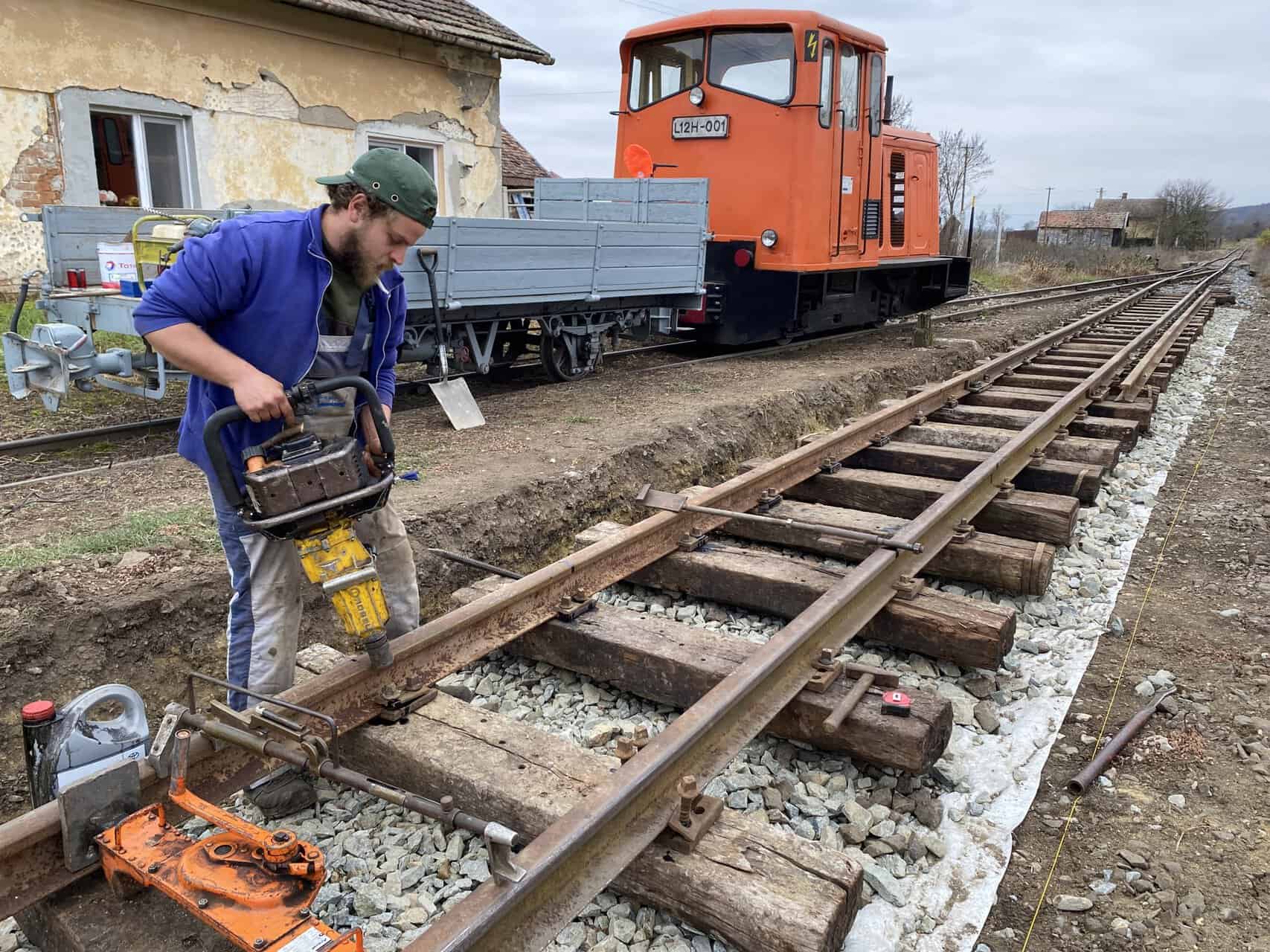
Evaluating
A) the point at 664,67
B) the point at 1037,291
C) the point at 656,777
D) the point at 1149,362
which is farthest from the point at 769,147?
the point at 1037,291

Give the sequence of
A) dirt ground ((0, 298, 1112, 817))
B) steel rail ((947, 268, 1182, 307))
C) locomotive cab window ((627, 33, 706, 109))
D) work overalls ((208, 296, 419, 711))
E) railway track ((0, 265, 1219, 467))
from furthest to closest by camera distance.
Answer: steel rail ((947, 268, 1182, 307)), locomotive cab window ((627, 33, 706, 109)), railway track ((0, 265, 1219, 467)), dirt ground ((0, 298, 1112, 817)), work overalls ((208, 296, 419, 711))

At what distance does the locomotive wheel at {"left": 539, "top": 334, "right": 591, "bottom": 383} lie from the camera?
8531 mm

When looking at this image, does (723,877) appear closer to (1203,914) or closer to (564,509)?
(1203,914)

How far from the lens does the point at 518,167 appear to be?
19.0 meters

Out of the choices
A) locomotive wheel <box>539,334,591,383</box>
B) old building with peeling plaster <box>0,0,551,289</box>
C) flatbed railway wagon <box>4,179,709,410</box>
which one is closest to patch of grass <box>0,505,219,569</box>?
flatbed railway wagon <box>4,179,709,410</box>

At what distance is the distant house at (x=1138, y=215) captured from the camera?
237 ft

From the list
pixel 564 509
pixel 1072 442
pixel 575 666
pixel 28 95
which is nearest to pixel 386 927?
pixel 575 666

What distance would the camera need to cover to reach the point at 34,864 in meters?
2.01

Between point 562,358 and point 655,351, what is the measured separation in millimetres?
2576

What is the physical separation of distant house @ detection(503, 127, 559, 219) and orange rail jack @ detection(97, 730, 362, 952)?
1458cm

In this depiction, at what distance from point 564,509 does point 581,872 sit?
3324 millimetres

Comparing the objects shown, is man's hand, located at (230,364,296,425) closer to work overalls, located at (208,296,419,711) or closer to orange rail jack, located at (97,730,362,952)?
work overalls, located at (208,296,419,711)

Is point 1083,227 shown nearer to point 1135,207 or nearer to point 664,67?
point 1135,207

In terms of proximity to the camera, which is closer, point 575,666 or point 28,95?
point 575,666
